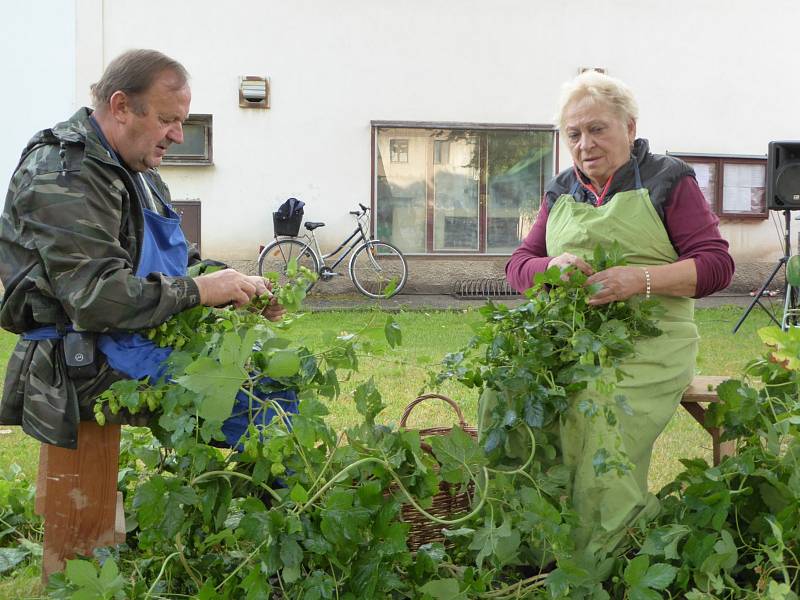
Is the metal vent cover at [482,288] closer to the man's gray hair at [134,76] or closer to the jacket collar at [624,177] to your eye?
the jacket collar at [624,177]

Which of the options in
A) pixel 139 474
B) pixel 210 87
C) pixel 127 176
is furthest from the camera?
pixel 210 87

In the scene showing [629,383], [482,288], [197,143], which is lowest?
[482,288]

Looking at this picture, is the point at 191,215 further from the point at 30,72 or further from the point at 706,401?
the point at 706,401

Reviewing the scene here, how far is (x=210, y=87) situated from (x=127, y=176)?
32.7 feet

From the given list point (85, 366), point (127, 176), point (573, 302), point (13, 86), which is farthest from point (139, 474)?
point (13, 86)

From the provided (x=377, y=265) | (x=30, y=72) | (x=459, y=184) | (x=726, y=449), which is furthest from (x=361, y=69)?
(x=726, y=449)

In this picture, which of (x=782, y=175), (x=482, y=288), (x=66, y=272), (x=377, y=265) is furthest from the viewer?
(x=482, y=288)

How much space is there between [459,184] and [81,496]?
428 inches

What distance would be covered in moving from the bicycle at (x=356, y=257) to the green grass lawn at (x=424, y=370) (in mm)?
1761

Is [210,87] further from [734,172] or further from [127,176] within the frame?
[127,176]

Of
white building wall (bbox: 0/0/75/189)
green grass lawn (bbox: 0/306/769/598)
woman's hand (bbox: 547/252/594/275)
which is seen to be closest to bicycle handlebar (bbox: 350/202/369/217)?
green grass lawn (bbox: 0/306/769/598)

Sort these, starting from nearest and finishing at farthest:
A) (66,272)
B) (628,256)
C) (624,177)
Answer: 1. (66,272)
2. (628,256)
3. (624,177)

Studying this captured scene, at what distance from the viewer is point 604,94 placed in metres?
2.88

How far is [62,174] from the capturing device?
2.32 metres
